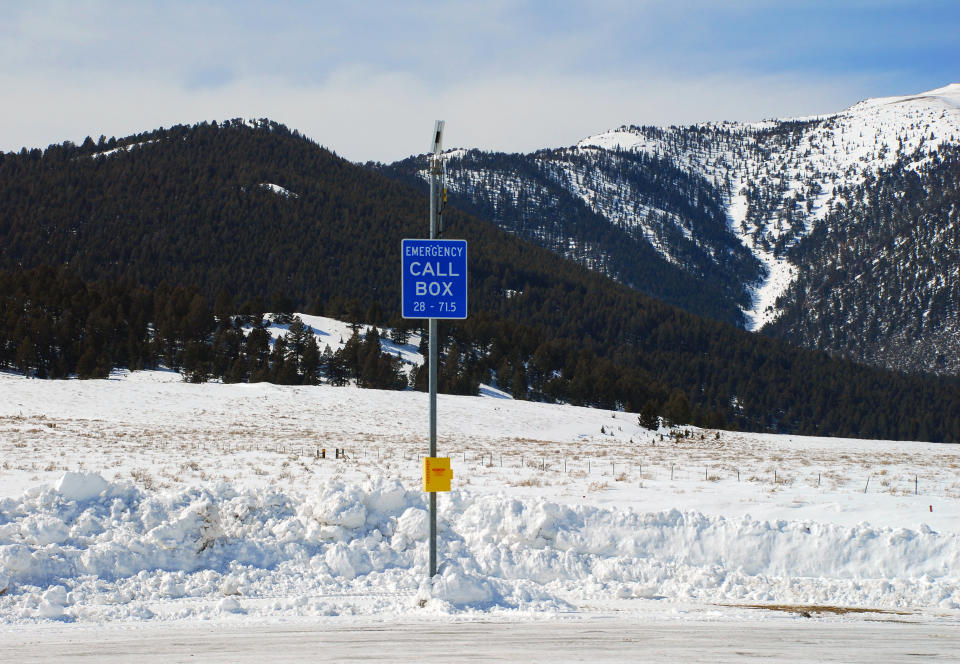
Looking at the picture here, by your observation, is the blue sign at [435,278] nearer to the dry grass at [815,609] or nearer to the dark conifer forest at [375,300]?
the dry grass at [815,609]

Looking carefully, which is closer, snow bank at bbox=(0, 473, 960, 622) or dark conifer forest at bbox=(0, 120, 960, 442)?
snow bank at bbox=(0, 473, 960, 622)

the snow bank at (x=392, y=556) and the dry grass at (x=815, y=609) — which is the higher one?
the snow bank at (x=392, y=556)

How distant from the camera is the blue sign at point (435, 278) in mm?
8875

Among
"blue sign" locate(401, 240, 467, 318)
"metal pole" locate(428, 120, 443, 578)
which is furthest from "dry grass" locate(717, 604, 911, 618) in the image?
"blue sign" locate(401, 240, 467, 318)

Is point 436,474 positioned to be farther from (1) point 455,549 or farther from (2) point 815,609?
(2) point 815,609

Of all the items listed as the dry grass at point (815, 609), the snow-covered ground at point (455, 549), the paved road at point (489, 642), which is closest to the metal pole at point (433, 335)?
the snow-covered ground at point (455, 549)

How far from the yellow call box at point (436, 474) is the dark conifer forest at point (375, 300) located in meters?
70.0

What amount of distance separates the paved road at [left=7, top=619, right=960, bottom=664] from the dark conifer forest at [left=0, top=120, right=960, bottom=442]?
7112 cm

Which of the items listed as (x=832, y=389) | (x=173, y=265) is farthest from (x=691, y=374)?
(x=173, y=265)

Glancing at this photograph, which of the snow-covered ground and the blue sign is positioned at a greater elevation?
the blue sign

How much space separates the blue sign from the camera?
8875 mm

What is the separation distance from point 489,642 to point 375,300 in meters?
129

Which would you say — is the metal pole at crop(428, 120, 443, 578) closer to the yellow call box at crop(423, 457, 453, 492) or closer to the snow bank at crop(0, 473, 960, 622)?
the yellow call box at crop(423, 457, 453, 492)

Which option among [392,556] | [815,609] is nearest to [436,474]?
[392,556]
